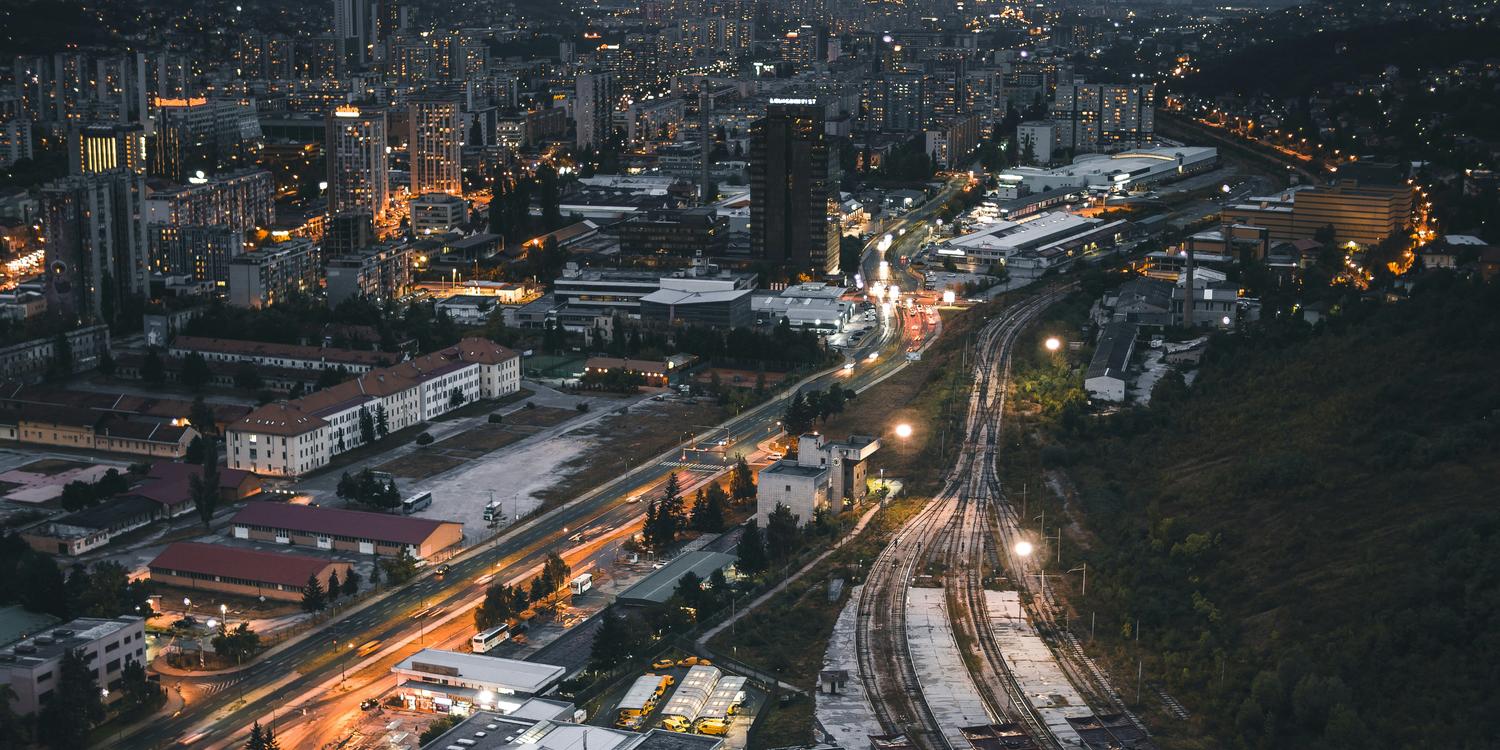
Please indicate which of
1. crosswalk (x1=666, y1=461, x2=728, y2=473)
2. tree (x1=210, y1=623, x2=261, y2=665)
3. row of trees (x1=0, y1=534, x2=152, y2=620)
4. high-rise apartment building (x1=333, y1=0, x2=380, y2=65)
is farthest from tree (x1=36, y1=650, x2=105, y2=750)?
high-rise apartment building (x1=333, y1=0, x2=380, y2=65)

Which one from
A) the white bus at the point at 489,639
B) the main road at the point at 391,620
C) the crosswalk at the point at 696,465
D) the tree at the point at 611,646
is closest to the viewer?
the main road at the point at 391,620

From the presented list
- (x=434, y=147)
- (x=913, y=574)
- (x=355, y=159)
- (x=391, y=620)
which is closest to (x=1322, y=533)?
(x=913, y=574)

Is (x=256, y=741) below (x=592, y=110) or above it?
below

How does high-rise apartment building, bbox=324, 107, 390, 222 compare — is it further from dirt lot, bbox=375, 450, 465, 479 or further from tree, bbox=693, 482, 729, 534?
tree, bbox=693, 482, 729, 534

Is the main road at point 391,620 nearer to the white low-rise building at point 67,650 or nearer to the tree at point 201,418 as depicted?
the white low-rise building at point 67,650

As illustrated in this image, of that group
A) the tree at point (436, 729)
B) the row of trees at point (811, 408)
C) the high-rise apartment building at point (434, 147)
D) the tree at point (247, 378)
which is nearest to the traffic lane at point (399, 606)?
the tree at point (436, 729)

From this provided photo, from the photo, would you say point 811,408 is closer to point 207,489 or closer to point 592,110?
point 207,489

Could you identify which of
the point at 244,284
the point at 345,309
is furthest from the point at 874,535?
the point at 244,284
